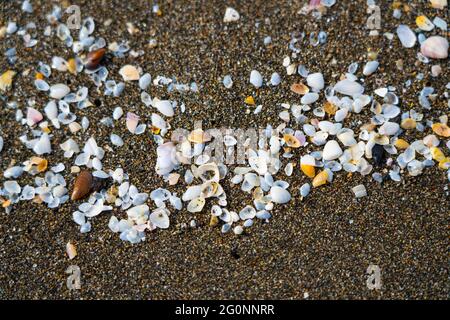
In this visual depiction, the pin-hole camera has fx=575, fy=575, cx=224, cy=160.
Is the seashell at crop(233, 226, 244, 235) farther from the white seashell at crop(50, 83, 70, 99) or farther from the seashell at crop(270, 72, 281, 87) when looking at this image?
the white seashell at crop(50, 83, 70, 99)

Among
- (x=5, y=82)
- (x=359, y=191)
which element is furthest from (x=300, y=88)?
(x=5, y=82)

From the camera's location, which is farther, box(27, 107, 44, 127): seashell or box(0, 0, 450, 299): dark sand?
box(27, 107, 44, 127): seashell

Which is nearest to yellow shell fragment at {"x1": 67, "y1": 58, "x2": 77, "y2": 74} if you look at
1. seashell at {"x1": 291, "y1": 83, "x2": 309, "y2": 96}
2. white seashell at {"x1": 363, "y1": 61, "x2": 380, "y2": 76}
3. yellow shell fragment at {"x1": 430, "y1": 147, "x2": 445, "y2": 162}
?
seashell at {"x1": 291, "y1": 83, "x2": 309, "y2": 96}

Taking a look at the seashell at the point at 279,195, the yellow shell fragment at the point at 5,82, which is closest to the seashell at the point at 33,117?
the yellow shell fragment at the point at 5,82

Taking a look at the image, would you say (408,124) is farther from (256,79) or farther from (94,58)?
(94,58)

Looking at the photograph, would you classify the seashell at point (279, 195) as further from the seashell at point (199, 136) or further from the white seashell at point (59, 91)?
the white seashell at point (59, 91)
